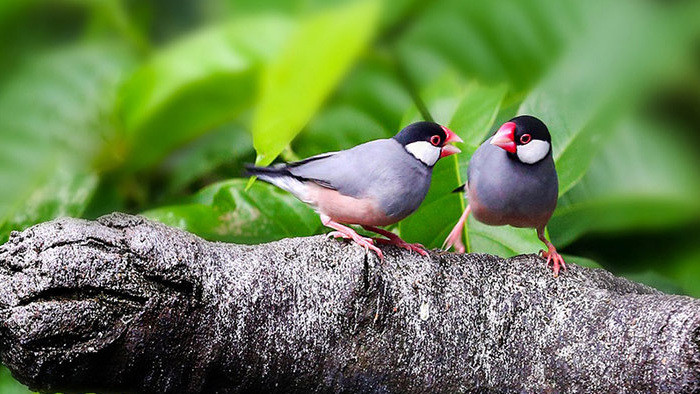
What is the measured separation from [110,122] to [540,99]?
0.40 meters

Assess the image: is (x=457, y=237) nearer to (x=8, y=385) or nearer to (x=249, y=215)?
(x=249, y=215)

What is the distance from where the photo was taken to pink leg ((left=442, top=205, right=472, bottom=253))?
0.61 metres

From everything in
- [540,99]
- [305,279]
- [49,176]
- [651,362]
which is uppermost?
[49,176]

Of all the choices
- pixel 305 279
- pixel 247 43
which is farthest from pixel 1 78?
pixel 305 279

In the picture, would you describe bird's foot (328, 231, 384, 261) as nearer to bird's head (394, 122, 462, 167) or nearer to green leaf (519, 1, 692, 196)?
bird's head (394, 122, 462, 167)

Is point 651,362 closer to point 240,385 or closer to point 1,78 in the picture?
point 240,385

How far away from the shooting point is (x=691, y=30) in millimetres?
399

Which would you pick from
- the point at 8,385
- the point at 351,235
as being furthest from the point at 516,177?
the point at 8,385

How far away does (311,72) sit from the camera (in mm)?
547

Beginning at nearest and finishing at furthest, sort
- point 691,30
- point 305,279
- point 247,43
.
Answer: point 691,30 < point 305,279 < point 247,43

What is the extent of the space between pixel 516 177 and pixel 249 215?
0.86 feet

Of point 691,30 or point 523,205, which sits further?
point 523,205

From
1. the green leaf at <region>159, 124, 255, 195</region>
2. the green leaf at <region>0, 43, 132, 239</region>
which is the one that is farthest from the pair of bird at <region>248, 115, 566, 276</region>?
the green leaf at <region>0, 43, 132, 239</region>

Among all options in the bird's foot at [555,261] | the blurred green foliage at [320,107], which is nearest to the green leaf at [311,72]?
the blurred green foliage at [320,107]
